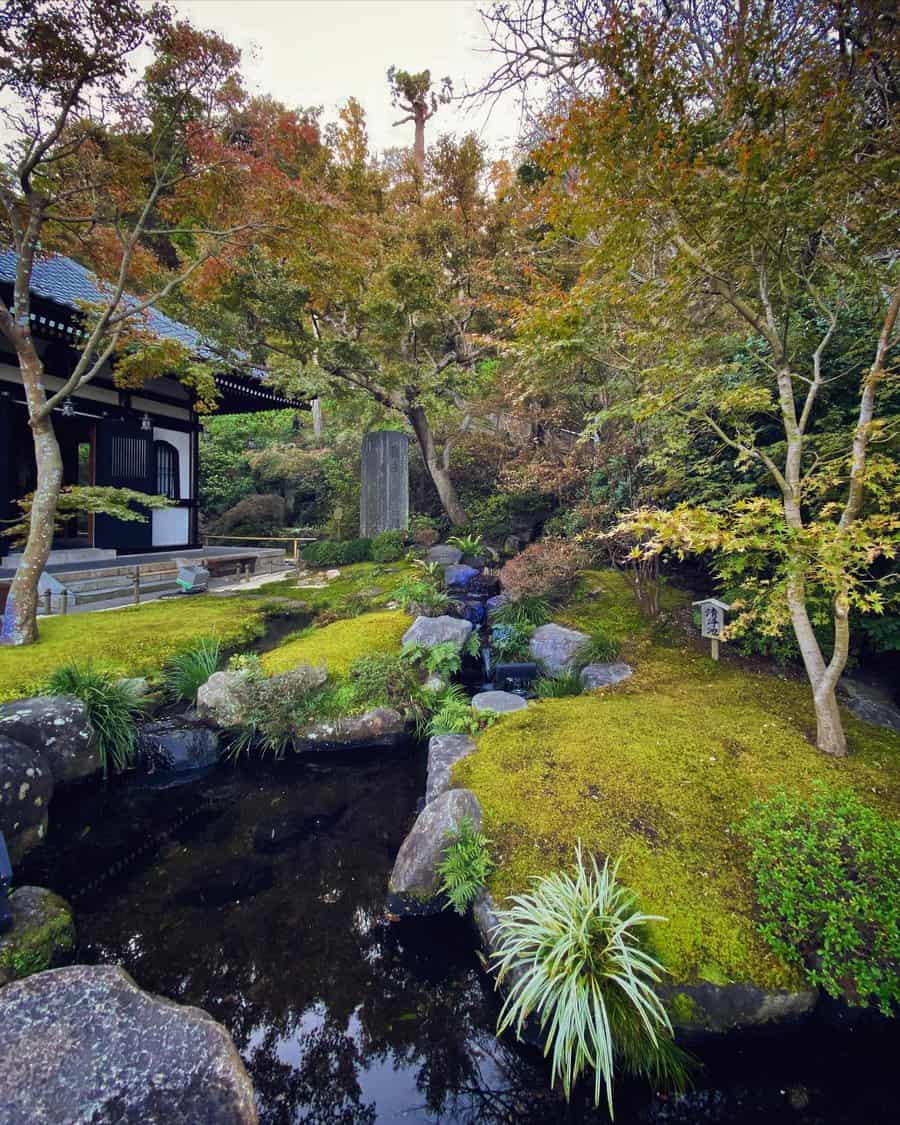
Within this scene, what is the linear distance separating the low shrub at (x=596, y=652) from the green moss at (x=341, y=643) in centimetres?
233

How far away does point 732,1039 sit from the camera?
8.29 feet

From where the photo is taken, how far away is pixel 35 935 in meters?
2.94

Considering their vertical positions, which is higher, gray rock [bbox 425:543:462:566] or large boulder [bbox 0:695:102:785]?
gray rock [bbox 425:543:462:566]

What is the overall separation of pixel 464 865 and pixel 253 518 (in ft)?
53.9

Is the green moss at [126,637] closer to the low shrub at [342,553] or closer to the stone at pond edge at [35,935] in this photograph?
the stone at pond edge at [35,935]

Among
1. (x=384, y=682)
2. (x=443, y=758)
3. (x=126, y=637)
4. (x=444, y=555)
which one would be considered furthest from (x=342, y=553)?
(x=443, y=758)

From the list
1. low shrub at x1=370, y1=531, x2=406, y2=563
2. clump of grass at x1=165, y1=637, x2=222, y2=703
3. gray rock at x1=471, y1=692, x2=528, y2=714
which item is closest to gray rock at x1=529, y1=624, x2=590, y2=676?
gray rock at x1=471, y1=692, x2=528, y2=714

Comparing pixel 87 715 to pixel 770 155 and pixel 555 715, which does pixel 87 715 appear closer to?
pixel 555 715

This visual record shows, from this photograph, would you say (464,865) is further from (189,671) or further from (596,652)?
(189,671)

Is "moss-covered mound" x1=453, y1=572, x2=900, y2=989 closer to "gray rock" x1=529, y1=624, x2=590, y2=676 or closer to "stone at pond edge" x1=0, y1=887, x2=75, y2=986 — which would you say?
"gray rock" x1=529, y1=624, x2=590, y2=676

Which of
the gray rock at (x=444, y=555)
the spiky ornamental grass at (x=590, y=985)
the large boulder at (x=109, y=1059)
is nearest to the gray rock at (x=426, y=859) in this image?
the spiky ornamental grass at (x=590, y=985)

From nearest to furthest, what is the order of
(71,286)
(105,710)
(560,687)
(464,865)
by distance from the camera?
(464,865) < (105,710) < (560,687) < (71,286)

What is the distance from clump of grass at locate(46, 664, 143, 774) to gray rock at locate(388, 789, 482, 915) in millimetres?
3214

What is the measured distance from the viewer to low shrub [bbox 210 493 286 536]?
17.8 m
